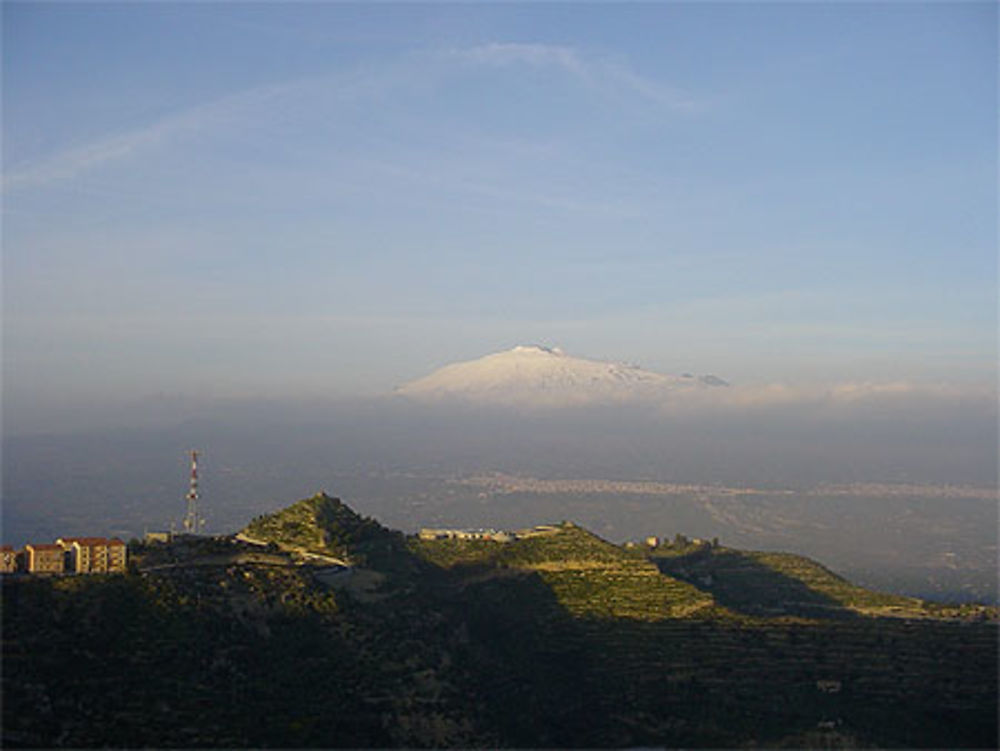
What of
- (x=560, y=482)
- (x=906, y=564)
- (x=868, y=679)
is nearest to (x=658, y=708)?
(x=868, y=679)

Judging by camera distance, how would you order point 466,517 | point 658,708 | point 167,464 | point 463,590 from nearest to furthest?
point 658,708 → point 463,590 → point 466,517 → point 167,464

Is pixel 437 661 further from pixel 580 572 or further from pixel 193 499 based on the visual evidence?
pixel 193 499

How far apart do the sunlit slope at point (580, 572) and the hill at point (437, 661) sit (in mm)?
158

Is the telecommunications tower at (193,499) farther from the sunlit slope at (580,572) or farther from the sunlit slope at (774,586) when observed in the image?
the sunlit slope at (774,586)

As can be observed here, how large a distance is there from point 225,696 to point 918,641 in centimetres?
2196

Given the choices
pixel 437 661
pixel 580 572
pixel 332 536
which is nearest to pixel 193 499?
pixel 332 536

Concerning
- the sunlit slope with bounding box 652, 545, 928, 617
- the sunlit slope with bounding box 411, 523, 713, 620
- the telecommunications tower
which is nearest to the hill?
the sunlit slope with bounding box 411, 523, 713, 620

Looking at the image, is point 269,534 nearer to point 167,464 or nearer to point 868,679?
point 868,679

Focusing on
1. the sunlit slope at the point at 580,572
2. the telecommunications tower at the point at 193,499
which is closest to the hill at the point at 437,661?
the sunlit slope at the point at 580,572

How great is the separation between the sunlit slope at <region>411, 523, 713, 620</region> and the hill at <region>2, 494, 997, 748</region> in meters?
0.16

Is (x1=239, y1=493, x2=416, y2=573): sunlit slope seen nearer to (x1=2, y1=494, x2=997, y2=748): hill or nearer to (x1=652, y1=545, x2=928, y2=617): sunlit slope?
(x1=2, y1=494, x2=997, y2=748): hill

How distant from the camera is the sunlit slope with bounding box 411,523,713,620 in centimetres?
3953

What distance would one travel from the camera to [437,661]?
1244 inches

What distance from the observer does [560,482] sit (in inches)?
5246
